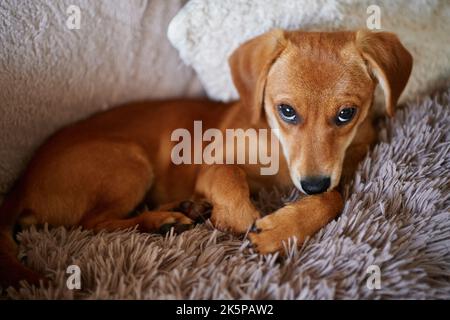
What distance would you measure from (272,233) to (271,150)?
A: 1.61 ft

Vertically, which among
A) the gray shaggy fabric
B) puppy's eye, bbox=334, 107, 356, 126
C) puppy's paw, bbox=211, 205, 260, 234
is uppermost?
puppy's eye, bbox=334, 107, 356, 126

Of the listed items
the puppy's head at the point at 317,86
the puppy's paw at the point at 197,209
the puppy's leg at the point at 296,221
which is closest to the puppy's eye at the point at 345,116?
the puppy's head at the point at 317,86

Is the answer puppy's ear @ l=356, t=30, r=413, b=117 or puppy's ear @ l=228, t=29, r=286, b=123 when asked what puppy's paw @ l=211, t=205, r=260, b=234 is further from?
puppy's ear @ l=356, t=30, r=413, b=117

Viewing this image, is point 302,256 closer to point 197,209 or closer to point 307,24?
point 197,209

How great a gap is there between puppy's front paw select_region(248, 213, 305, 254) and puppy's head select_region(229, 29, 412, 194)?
15 cm

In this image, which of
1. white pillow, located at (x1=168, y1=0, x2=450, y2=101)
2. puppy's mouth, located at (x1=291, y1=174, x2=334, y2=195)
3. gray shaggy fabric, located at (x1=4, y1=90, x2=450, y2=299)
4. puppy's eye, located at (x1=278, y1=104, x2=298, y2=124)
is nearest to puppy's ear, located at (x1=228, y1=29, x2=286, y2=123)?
puppy's eye, located at (x1=278, y1=104, x2=298, y2=124)

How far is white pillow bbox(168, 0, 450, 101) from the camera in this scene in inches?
76.8

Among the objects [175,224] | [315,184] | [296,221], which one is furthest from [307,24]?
[175,224]

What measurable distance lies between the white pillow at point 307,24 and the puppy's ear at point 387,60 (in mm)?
288

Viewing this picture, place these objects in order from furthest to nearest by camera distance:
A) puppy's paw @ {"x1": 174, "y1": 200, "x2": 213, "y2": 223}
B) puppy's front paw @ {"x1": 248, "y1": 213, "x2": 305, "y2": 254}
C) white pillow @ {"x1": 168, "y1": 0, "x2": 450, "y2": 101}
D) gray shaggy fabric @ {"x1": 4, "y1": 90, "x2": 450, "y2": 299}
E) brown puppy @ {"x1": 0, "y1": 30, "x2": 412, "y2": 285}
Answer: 1. white pillow @ {"x1": 168, "y1": 0, "x2": 450, "y2": 101}
2. puppy's paw @ {"x1": 174, "y1": 200, "x2": 213, "y2": 223}
3. brown puppy @ {"x1": 0, "y1": 30, "x2": 412, "y2": 285}
4. puppy's front paw @ {"x1": 248, "y1": 213, "x2": 305, "y2": 254}
5. gray shaggy fabric @ {"x1": 4, "y1": 90, "x2": 450, "y2": 299}
